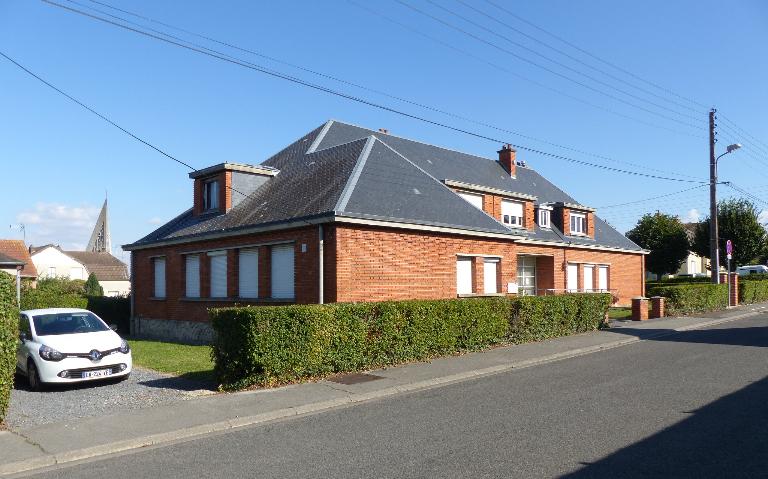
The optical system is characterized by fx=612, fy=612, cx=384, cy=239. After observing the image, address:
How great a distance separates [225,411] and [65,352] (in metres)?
3.89

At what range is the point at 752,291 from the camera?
112ft

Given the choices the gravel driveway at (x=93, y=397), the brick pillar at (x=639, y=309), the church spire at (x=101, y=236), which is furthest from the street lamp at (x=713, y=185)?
the church spire at (x=101, y=236)

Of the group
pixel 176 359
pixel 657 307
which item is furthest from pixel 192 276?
pixel 657 307

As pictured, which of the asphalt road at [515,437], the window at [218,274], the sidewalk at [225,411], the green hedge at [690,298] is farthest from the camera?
the green hedge at [690,298]

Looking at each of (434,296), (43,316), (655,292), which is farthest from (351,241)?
(655,292)

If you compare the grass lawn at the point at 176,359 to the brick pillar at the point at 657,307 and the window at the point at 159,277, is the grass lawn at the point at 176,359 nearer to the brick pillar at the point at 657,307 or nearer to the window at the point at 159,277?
the window at the point at 159,277

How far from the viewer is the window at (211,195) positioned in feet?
72.3

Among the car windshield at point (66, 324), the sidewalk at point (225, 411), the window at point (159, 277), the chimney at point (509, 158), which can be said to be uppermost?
the chimney at point (509, 158)

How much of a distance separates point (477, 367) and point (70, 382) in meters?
7.70

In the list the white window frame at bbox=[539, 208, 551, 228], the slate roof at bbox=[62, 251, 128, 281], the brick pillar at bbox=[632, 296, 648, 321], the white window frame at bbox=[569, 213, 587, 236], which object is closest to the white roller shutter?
the brick pillar at bbox=[632, 296, 648, 321]

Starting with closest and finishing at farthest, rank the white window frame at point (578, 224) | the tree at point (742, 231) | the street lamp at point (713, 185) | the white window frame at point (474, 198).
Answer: the white window frame at point (474, 198)
the street lamp at point (713, 185)
the white window frame at point (578, 224)
the tree at point (742, 231)

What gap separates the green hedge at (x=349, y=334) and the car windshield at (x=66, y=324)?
3012 millimetres

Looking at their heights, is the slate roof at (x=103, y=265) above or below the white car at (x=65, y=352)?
above

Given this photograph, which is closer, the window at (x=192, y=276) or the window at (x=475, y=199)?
the window at (x=192, y=276)
